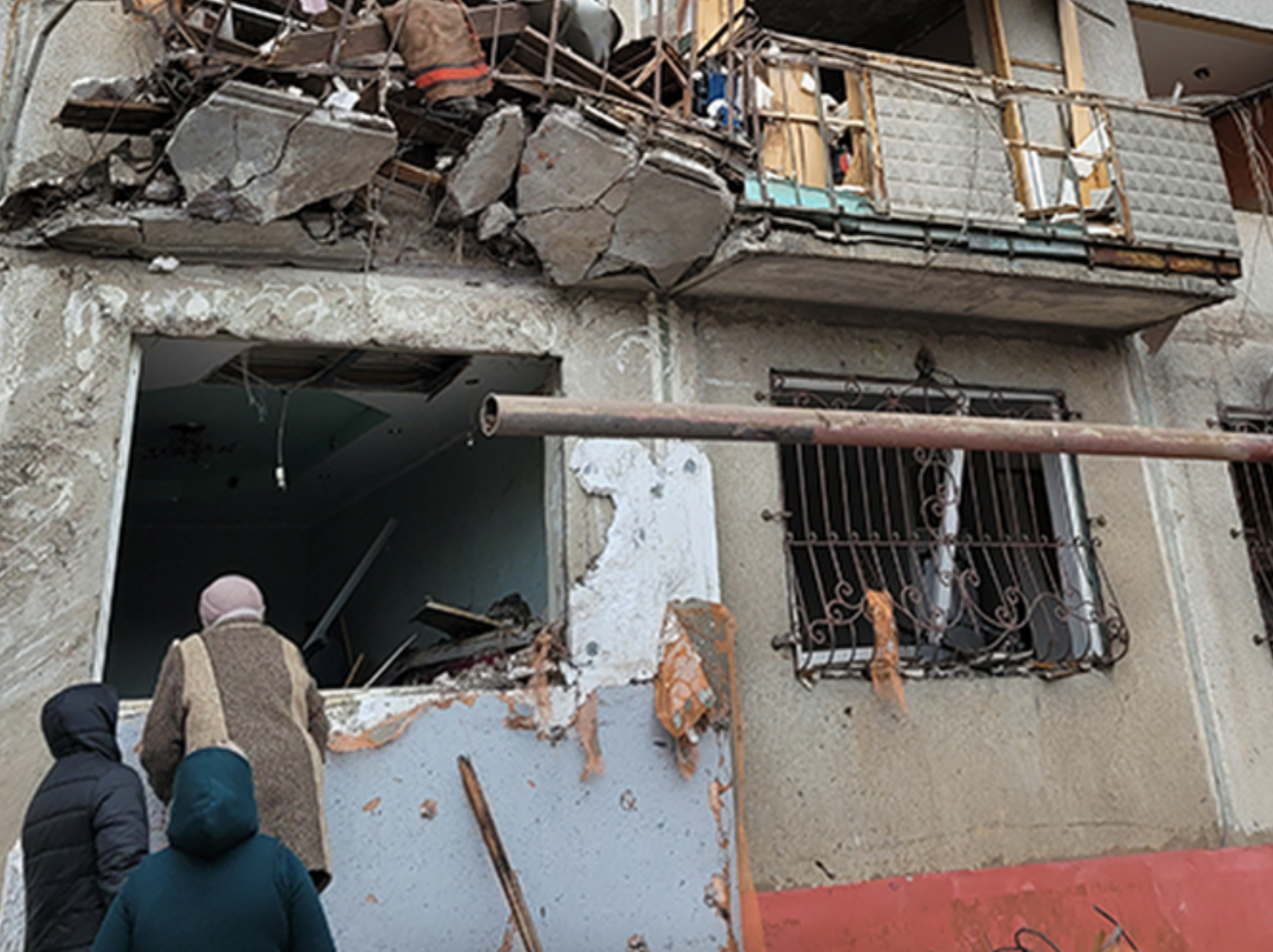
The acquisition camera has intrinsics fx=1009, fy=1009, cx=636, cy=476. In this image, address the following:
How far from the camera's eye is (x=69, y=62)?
426 centimetres

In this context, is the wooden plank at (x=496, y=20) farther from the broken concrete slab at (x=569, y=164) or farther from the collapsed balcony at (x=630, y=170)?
the broken concrete slab at (x=569, y=164)

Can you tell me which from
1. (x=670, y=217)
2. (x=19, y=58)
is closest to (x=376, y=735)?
(x=670, y=217)

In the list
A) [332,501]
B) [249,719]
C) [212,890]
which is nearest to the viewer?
[212,890]

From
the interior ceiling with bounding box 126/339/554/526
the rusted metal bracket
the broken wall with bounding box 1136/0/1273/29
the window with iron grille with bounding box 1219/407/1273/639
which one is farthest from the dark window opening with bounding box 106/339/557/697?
the broken wall with bounding box 1136/0/1273/29

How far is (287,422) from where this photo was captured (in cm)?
610

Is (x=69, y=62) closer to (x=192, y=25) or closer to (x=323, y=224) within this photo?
(x=192, y=25)

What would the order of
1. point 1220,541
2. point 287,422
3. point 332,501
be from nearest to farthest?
point 1220,541 → point 287,422 → point 332,501

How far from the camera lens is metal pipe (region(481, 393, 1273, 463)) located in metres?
2.22

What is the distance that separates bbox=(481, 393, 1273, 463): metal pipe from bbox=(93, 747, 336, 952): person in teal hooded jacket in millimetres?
992

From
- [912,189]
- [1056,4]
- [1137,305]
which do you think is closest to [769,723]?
[912,189]

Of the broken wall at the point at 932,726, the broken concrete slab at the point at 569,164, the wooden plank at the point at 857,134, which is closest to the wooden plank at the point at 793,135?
the wooden plank at the point at 857,134

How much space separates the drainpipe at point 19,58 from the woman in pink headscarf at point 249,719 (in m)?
2.25

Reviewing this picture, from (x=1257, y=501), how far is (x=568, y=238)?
443cm

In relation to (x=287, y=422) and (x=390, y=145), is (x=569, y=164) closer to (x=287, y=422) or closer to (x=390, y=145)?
(x=390, y=145)
